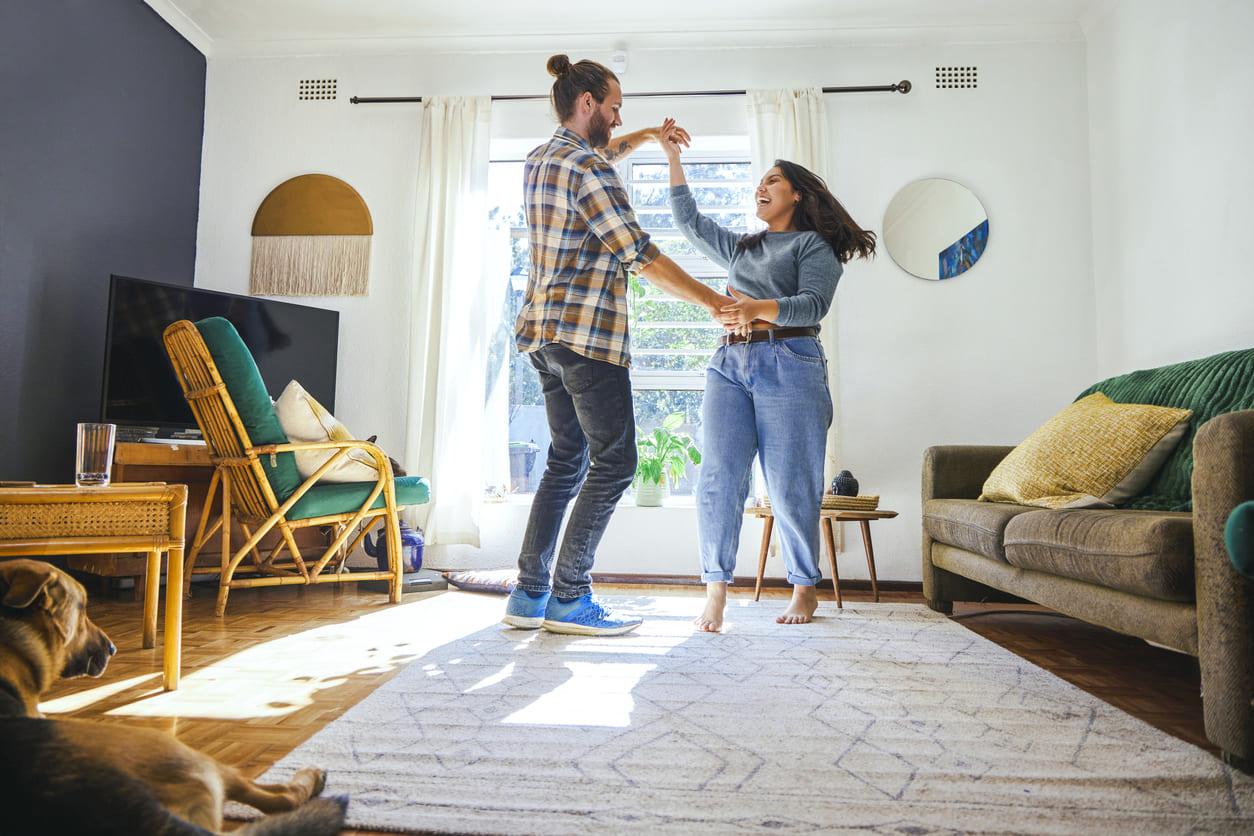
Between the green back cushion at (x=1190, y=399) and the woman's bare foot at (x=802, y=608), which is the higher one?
the green back cushion at (x=1190, y=399)

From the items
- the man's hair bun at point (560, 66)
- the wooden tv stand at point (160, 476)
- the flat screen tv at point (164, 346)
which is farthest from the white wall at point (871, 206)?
the man's hair bun at point (560, 66)

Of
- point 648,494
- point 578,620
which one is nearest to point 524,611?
point 578,620

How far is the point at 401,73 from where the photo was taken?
3.91 metres

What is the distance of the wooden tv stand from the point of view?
8.90ft

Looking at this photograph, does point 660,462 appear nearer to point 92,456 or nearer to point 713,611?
point 713,611

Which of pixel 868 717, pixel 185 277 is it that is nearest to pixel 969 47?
pixel 868 717

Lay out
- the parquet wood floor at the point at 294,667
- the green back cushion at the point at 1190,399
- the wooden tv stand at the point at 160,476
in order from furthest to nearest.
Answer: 1. the wooden tv stand at the point at 160,476
2. the green back cushion at the point at 1190,399
3. the parquet wood floor at the point at 294,667

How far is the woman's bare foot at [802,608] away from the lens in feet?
7.62

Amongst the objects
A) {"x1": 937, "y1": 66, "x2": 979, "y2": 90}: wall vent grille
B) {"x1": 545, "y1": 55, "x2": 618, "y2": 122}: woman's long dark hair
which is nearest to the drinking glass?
{"x1": 545, "y1": 55, "x2": 618, "y2": 122}: woman's long dark hair

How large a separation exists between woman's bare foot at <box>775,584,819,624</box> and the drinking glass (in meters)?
1.83

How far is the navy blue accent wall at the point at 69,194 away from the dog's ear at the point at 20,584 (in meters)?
2.27

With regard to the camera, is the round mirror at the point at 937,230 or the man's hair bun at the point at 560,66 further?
the round mirror at the point at 937,230

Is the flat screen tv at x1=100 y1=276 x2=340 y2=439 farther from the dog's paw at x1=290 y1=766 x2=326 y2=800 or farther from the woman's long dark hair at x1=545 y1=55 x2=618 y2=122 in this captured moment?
the dog's paw at x1=290 y1=766 x2=326 y2=800

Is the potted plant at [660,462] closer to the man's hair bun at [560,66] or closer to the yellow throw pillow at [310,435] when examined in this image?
the yellow throw pillow at [310,435]
